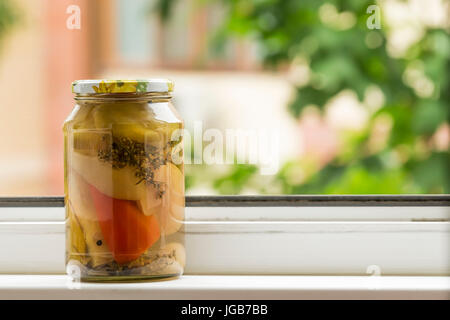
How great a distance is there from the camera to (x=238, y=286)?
62 centimetres

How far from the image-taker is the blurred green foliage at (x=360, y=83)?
1.46m

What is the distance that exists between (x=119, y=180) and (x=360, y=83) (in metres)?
0.98

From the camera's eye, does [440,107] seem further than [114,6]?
No

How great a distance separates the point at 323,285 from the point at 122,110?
0.22 meters

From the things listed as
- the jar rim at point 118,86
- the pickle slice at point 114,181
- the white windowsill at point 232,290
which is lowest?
the white windowsill at point 232,290

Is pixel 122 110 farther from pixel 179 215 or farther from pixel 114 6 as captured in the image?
pixel 114 6

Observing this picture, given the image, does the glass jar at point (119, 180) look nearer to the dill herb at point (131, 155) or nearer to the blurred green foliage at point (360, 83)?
the dill herb at point (131, 155)

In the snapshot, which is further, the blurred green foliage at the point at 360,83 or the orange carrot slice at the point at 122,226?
the blurred green foliage at the point at 360,83

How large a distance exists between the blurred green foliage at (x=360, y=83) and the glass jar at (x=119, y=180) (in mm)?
789

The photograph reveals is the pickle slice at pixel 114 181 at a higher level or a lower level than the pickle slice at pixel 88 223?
higher

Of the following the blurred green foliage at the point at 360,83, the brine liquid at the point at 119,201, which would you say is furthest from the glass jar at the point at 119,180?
the blurred green foliage at the point at 360,83

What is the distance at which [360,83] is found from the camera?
5.00 feet

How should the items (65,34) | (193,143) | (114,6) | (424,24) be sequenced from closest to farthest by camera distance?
1. (193,143)
2. (424,24)
3. (114,6)
4. (65,34)

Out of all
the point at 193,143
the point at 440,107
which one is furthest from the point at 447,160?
the point at 193,143
